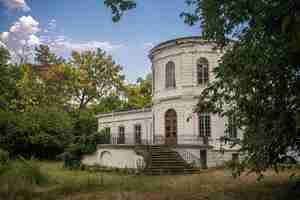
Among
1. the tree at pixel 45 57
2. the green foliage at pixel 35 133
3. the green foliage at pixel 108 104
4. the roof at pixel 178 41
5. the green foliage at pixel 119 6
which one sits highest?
the tree at pixel 45 57

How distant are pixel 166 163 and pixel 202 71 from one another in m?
7.45

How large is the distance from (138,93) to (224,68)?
3409 centimetres

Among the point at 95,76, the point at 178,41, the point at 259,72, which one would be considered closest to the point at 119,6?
the point at 259,72

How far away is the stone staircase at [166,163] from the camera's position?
17406 millimetres

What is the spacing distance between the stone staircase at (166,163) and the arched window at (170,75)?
16.7ft

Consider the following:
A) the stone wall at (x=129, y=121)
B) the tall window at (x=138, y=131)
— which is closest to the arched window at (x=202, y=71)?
the stone wall at (x=129, y=121)

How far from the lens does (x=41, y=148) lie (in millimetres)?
29953

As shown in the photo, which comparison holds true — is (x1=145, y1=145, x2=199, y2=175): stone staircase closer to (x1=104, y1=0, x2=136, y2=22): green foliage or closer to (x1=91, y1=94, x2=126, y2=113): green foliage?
(x1=104, y1=0, x2=136, y2=22): green foliage

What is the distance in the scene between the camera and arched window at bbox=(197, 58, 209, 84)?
22.1 metres

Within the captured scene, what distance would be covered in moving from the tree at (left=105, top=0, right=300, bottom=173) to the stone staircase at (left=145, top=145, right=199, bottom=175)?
375 inches

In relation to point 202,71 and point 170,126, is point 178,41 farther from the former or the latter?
point 170,126

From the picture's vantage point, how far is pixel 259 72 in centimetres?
718

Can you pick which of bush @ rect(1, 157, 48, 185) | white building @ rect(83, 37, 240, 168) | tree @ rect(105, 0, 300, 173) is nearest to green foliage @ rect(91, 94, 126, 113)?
white building @ rect(83, 37, 240, 168)

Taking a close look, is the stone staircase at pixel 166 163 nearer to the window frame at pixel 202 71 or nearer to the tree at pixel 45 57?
the window frame at pixel 202 71
